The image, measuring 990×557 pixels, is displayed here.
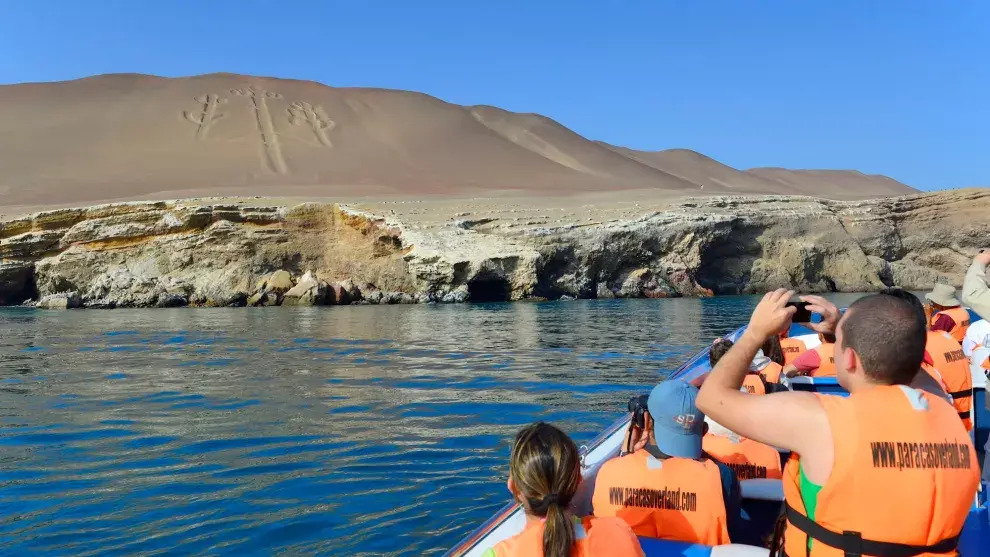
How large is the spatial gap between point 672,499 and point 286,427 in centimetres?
662

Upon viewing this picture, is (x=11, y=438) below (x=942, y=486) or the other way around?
below

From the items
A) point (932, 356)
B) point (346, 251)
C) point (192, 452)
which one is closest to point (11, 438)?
point (192, 452)

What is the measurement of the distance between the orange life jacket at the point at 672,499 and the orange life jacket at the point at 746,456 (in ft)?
3.09

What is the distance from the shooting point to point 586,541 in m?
2.48

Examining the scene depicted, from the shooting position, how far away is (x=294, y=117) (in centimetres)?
11319

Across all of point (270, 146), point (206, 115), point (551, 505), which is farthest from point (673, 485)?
point (206, 115)

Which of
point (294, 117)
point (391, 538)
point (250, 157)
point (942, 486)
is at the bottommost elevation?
point (391, 538)

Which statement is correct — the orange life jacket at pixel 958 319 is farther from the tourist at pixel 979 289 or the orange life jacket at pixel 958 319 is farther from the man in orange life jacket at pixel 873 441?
the man in orange life jacket at pixel 873 441

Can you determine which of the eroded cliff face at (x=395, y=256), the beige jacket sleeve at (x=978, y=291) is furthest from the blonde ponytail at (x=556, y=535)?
the eroded cliff face at (x=395, y=256)

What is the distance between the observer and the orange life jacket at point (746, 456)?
4.35 m

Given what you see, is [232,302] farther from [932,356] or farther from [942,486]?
[942,486]

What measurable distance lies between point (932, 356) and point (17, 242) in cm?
4055

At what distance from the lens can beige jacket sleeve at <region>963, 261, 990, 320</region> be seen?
4.86m

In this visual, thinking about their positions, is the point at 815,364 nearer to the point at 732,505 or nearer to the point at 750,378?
the point at 750,378
